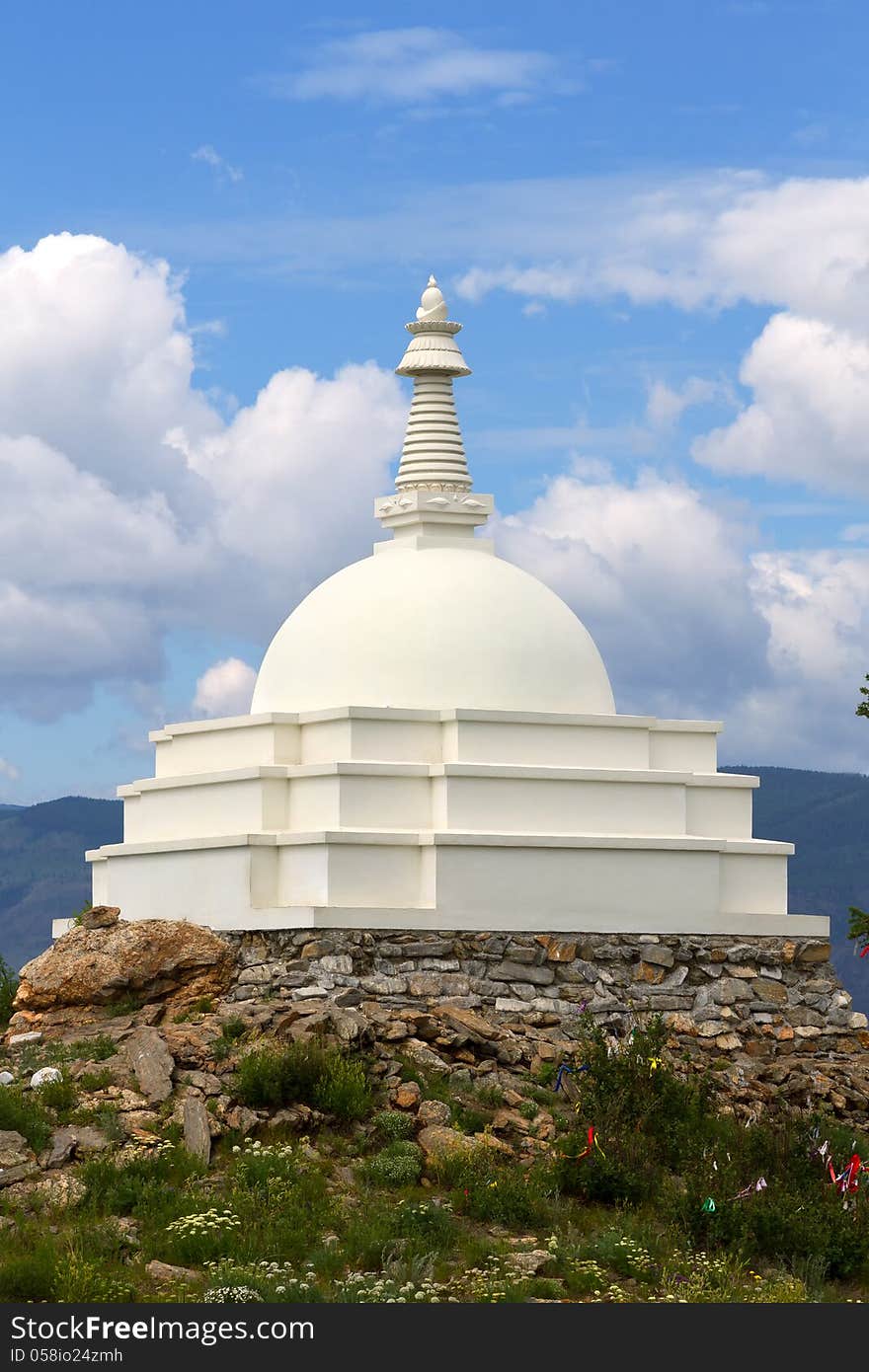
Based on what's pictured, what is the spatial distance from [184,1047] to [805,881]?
161 metres

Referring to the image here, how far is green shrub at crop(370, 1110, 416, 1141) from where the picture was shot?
2211cm

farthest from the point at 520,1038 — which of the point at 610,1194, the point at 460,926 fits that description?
the point at 610,1194

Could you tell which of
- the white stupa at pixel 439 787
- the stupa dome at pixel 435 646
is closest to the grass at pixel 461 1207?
the white stupa at pixel 439 787

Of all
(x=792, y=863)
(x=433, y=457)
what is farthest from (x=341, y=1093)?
(x=792, y=863)

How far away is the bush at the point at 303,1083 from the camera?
22156mm

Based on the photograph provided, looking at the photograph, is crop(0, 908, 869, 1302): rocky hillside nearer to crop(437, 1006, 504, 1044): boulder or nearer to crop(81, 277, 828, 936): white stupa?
crop(437, 1006, 504, 1044): boulder

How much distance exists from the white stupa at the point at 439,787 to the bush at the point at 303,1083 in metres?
2.81

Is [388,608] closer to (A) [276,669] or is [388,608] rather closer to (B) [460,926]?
(A) [276,669]

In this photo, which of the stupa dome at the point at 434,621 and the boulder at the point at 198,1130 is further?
the stupa dome at the point at 434,621

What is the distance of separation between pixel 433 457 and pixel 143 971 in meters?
8.06

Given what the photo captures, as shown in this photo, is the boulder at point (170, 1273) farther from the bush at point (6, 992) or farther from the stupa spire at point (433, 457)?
the stupa spire at point (433, 457)

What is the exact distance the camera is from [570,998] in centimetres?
2569

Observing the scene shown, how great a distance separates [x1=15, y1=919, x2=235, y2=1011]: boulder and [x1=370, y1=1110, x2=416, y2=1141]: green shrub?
146 inches

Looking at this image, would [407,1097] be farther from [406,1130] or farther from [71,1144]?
[71,1144]
